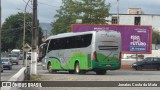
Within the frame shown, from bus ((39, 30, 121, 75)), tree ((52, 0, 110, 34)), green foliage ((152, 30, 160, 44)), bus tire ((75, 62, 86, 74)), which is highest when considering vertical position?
tree ((52, 0, 110, 34))

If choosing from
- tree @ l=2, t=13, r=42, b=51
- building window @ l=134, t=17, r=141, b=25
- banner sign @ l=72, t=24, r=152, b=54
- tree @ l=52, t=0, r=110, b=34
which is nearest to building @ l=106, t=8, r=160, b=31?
building window @ l=134, t=17, r=141, b=25

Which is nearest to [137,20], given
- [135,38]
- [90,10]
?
[90,10]

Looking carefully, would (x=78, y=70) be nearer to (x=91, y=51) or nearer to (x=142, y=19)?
(x=91, y=51)

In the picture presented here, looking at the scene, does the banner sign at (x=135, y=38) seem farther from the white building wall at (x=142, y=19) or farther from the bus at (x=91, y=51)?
the white building wall at (x=142, y=19)

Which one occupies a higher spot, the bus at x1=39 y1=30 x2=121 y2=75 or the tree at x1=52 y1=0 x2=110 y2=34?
the tree at x1=52 y1=0 x2=110 y2=34

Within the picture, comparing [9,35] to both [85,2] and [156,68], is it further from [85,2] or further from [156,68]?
[156,68]

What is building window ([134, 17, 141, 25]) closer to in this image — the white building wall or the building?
the building

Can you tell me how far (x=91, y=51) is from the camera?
112 feet

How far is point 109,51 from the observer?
34.5 meters

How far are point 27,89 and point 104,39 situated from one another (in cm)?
1666

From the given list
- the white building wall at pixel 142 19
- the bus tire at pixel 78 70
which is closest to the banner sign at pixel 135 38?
the bus tire at pixel 78 70

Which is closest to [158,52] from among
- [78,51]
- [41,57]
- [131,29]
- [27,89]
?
[131,29]

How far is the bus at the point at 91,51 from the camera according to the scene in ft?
112

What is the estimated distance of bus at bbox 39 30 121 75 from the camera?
34.1 metres
